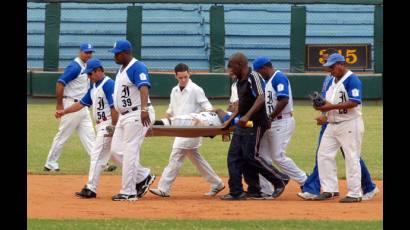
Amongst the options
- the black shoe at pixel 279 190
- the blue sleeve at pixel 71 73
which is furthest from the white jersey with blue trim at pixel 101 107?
the blue sleeve at pixel 71 73

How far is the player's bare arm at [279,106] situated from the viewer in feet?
41.7

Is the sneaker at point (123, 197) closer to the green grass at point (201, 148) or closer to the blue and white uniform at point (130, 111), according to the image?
the blue and white uniform at point (130, 111)

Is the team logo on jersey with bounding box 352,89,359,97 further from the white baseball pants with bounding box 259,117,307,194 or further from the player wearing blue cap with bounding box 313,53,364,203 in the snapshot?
the white baseball pants with bounding box 259,117,307,194

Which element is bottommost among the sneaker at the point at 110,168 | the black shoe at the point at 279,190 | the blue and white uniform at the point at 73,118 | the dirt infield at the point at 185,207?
the dirt infield at the point at 185,207

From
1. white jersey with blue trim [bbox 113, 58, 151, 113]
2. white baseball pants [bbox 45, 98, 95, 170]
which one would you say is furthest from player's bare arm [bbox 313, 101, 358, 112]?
white baseball pants [bbox 45, 98, 95, 170]

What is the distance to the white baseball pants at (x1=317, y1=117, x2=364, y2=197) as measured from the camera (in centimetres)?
1202

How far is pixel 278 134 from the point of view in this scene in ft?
42.4

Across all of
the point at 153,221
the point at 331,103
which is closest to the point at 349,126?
the point at 331,103

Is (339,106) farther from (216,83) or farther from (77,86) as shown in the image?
(216,83)

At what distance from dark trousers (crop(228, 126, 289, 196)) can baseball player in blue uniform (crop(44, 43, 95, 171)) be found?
13.2 ft

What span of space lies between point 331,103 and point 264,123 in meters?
0.89

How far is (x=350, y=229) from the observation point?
10.1 meters

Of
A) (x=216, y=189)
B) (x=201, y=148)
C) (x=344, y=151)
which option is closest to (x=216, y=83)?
(x=201, y=148)

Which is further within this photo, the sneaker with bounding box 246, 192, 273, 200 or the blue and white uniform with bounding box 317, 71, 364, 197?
the sneaker with bounding box 246, 192, 273, 200
